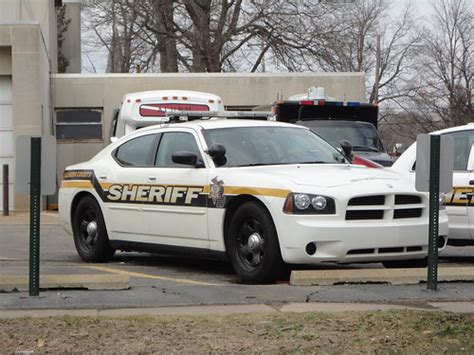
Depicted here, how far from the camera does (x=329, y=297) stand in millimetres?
7762

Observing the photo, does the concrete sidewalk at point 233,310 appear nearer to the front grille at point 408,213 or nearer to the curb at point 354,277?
the curb at point 354,277

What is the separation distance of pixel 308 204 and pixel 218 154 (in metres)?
1.39

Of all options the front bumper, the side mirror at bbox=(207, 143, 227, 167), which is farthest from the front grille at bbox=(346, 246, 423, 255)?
the side mirror at bbox=(207, 143, 227, 167)

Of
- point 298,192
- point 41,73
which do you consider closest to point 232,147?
point 298,192

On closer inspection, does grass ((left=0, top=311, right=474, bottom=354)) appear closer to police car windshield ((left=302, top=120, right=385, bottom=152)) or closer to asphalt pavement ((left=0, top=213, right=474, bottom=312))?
asphalt pavement ((left=0, top=213, right=474, bottom=312))

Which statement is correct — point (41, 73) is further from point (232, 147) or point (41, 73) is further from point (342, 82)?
point (232, 147)

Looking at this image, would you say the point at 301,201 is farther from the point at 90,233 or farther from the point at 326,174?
the point at 90,233

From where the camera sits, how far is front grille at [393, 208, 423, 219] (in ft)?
28.8

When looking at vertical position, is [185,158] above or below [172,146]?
below

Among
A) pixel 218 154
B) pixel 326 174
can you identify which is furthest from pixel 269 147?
pixel 326 174

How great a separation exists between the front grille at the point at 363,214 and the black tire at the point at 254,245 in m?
0.71

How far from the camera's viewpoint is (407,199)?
29.1ft

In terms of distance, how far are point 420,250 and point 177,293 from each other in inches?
100

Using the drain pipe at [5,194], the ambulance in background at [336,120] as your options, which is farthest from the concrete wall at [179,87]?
the ambulance in background at [336,120]
